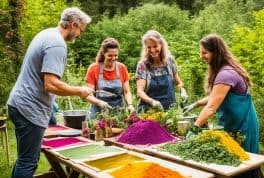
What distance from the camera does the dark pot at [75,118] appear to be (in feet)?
13.0

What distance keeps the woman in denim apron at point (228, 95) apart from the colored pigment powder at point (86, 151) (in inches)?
27.5

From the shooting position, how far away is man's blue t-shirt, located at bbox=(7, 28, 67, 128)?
2.98m

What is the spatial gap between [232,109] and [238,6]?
11774 millimetres

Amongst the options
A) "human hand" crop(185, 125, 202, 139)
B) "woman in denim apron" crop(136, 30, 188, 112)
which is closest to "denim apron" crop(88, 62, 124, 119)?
"woman in denim apron" crop(136, 30, 188, 112)

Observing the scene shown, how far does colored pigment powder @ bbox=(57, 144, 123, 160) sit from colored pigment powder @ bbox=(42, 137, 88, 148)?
196mm

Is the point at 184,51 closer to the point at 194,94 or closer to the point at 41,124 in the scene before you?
the point at 194,94

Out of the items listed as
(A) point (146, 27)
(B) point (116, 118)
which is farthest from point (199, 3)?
(B) point (116, 118)

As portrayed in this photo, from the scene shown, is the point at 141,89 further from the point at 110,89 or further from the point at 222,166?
the point at 222,166

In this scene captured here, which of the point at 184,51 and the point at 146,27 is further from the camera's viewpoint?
the point at 146,27

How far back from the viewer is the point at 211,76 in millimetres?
3363

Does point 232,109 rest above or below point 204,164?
above

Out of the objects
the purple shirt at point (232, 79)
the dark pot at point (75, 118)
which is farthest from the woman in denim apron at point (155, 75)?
the purple shirt at point (232, 79)

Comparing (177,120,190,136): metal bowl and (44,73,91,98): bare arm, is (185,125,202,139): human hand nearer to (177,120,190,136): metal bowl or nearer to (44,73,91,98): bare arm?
(177,120,190,136): metal bowl

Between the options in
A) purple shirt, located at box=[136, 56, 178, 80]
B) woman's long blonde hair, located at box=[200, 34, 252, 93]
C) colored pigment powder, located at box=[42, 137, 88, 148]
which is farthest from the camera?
purple shirt, located at box=[136, 56, 178, 80]
